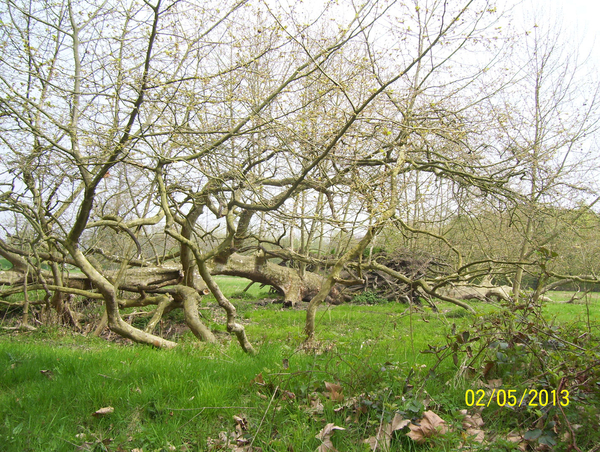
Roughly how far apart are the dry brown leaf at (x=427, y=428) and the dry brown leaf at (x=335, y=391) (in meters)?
0.56

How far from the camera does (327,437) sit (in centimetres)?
239

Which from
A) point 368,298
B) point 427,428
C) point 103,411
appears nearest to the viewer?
point 427,428

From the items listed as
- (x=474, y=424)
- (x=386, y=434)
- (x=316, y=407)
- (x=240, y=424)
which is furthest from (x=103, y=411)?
(x=474, y=424)

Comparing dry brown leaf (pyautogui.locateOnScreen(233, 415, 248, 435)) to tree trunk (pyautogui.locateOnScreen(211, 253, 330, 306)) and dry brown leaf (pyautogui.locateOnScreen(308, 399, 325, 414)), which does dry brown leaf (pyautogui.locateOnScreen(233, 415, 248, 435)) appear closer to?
dry brown leaf (pyautogui.locateOnScreen(308, 399, 325, 414))

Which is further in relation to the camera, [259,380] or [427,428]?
[259,380]

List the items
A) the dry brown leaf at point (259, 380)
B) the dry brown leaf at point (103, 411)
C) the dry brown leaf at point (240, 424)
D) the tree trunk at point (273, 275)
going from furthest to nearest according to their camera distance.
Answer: the tree trunk at point (273, 275), the dry brown leaf at point (259, 380), the dry brown leaf at point (103, 411), the dry brown leaf at point (240, 424)

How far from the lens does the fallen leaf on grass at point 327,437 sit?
2339 mm

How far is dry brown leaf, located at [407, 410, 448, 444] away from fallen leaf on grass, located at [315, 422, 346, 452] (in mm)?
438

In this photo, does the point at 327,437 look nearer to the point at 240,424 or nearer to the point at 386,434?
the point at 386,434

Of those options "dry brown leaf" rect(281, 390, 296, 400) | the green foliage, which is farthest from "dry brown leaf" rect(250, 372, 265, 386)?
the green foliage

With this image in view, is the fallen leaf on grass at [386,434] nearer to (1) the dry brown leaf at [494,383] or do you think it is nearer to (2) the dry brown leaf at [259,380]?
(1) the dry brown leaf at [494,383]

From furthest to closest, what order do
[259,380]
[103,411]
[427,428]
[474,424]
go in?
[259,380] → [103,411] → [474,424] → [427,428]

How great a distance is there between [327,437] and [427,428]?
60 centimetres

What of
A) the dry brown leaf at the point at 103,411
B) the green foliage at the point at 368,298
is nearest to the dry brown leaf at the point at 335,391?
the dry brown leaf at the point at 103,411
